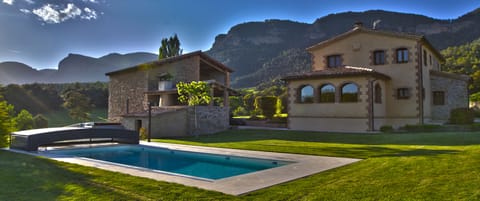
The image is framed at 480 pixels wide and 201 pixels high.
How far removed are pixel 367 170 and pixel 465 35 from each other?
8850cm

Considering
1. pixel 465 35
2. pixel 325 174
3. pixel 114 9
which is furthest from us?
pixel 465 35

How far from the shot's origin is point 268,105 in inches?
1286

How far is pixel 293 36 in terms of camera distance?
121500 millimetres

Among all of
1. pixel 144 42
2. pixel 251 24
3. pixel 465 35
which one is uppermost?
pixel 251 24

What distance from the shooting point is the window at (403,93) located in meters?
23.1

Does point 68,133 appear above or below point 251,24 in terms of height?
below

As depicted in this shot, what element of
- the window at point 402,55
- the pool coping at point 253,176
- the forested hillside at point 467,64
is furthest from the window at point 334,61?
the forested hillside at point 467,64

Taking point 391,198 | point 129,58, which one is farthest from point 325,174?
point 129,58

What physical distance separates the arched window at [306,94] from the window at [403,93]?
641 centimetres

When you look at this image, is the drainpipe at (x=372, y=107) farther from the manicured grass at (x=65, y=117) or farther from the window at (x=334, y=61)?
the manicured grass at (x=65, y=117)

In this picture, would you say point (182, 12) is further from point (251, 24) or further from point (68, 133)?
point (251, 24)

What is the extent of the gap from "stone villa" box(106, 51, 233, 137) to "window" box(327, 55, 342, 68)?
9.01 m

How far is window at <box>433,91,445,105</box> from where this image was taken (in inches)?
1019

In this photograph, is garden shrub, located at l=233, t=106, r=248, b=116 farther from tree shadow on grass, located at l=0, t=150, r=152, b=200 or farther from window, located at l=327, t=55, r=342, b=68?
tree shadow on grass, located at l=0, t=150, r=152, b=200
